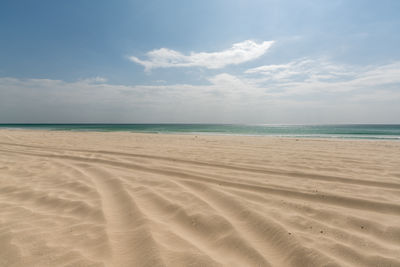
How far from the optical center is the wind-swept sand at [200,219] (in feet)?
5.73

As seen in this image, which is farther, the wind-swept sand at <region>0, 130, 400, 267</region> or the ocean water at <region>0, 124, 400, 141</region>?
the ocean water at <region>0, 124, 400, 141</region>

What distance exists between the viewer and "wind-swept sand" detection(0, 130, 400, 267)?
1747 millimetres

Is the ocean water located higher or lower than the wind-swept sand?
higher

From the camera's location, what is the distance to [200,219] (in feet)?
7.90

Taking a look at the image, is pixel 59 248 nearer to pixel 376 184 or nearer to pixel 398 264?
pixel 398 264

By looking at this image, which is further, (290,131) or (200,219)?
(290,131)

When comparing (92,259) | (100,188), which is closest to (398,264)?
(92,259)

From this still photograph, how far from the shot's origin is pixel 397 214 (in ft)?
8.41

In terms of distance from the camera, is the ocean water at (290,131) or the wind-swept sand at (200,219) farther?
the ocean water at (290,131)

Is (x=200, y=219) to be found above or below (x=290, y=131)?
below

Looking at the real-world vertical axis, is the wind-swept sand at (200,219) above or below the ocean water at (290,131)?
below

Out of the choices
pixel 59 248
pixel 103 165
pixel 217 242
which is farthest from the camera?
pixel 103 165

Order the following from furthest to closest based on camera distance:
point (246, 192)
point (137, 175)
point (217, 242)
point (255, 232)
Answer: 1. point (137, 175)
2. point (246, 192)
3. point (255, 232)
4. point (217, 242)

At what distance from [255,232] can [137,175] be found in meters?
3.02
